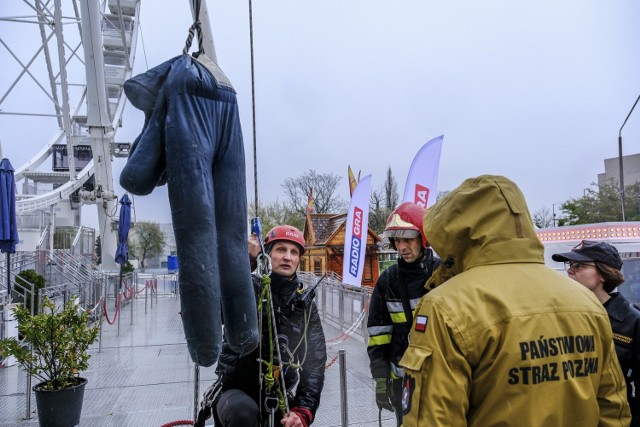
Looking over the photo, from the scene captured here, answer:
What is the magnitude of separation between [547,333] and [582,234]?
809 cm

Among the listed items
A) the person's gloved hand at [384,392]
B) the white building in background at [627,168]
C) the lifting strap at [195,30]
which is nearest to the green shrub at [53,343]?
the person's gloved hand at [384,392]

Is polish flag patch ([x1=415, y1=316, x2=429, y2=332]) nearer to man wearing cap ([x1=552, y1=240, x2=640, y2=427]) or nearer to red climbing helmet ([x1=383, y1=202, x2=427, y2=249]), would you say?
red climbing helmet ([x1=383, y1=202, x2=427, y2=249])

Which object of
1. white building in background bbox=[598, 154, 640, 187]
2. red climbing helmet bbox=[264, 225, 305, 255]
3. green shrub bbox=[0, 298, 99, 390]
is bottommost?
green shrub bbox=[0, 298, 99, 390]

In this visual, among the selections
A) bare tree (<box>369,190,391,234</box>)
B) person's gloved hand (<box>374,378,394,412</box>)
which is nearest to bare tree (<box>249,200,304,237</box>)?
bare tree (<box>369,190,391,234</box>)

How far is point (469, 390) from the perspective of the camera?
135cm

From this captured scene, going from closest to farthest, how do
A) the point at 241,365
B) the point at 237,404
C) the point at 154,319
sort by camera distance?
the point at 237,404 → the point at 241,365 → the point at 154,319

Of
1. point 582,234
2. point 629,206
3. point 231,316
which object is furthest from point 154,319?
point 629,206

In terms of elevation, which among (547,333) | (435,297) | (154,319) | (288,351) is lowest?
(154,319)

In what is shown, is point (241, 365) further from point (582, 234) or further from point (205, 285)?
point (582, 234)

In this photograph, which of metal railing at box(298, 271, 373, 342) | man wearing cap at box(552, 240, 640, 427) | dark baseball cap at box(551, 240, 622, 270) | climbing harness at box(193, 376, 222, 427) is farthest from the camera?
metal railing at box(298, 271, 373, 342)

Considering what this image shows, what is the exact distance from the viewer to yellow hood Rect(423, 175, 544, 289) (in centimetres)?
143

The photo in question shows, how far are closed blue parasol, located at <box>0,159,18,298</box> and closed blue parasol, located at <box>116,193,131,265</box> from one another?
22.1 feet

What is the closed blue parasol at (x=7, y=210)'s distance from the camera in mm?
7543

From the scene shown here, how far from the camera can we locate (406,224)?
2918mm
